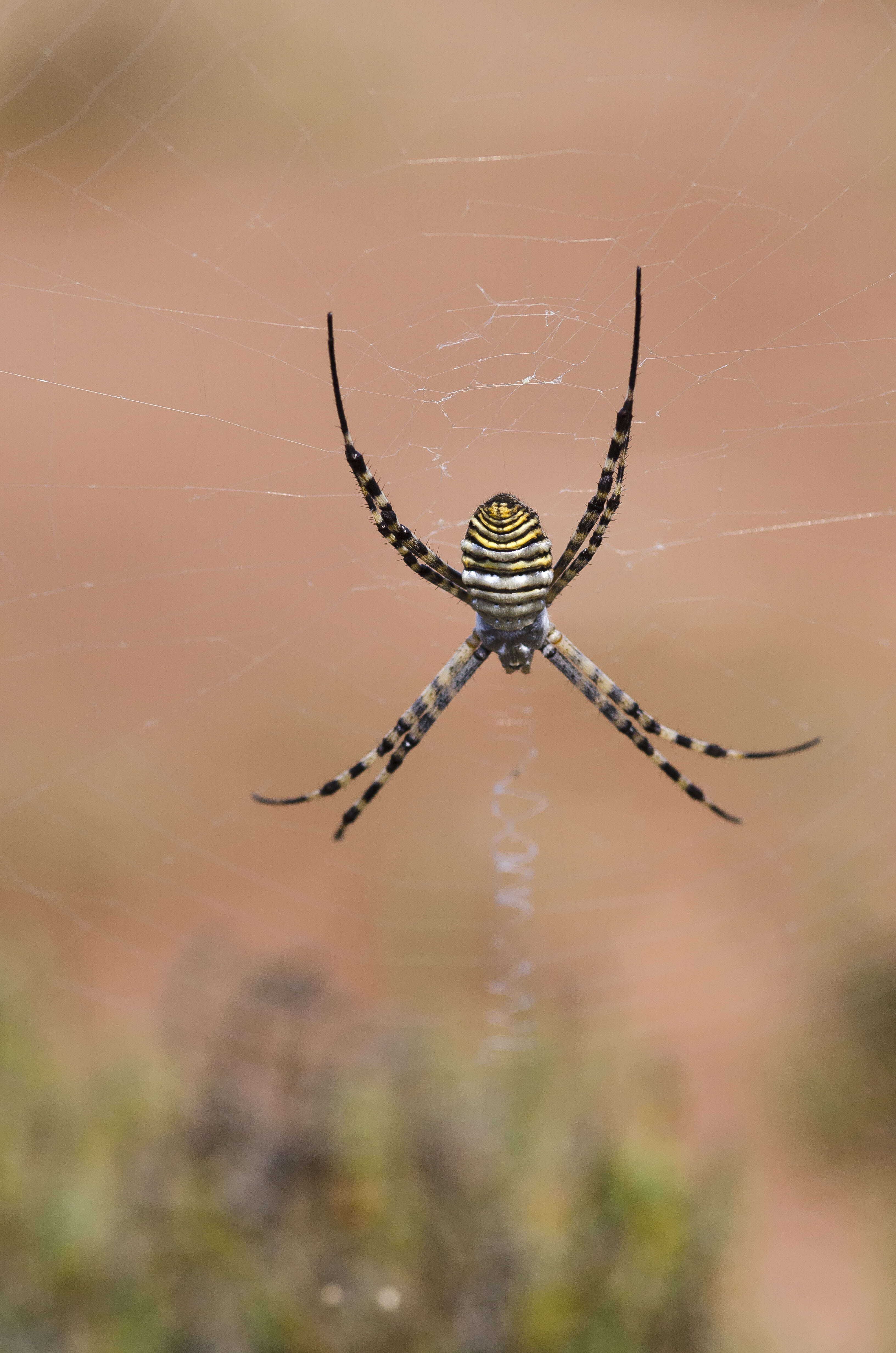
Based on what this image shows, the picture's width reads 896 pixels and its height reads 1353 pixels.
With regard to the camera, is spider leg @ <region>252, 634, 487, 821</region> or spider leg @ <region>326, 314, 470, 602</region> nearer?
spider leg @ <region>326, 314, 470, 602</region>

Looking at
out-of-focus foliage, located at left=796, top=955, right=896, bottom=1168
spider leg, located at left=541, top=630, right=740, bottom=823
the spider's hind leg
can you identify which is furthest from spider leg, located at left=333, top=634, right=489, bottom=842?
out-of-focus foliage, located at left=796, top=955, right=896, bottom=1168

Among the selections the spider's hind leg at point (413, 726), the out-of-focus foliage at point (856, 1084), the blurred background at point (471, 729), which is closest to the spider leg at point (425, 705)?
the spider's hind leg at point (413, 726)

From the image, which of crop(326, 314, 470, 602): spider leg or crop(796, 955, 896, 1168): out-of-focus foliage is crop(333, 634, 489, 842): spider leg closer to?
crop(326, 314, 470, 602): spider leg

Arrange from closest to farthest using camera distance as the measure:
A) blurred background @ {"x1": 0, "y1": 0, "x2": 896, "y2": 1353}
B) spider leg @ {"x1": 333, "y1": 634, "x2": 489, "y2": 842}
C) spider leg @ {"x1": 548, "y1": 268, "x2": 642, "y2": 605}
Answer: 1. spider leg @ {"x1": 548, "y1": 268, "x2": 642, "y2": 605}
2. blurred background @ {"x1": 0, "y1": 0, "x2": 896, "y2": 1353}
3. spider leg @ {"x1": 333, "y1": 634, "x2": 489, "y2": 842}

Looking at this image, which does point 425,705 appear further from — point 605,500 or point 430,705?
point 605,500

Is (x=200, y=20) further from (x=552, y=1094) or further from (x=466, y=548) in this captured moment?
(x=552, y=1094)

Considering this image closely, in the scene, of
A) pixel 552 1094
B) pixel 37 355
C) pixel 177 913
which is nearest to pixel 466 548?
pixel 552 1094

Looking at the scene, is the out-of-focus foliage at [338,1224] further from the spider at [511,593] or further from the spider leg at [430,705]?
the spider at [511,593]
